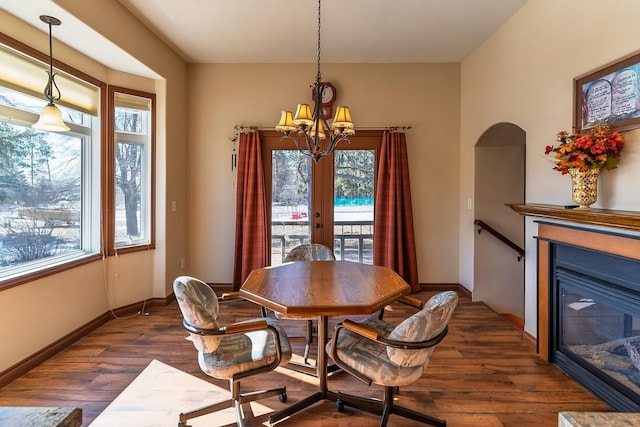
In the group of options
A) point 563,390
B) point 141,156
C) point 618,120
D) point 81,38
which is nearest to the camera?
point 618,120

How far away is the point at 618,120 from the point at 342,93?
9.96 feet

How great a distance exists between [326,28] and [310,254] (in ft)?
7.68

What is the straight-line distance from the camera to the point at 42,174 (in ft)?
9.75

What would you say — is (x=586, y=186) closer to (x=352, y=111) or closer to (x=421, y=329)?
(x=421, y=329)

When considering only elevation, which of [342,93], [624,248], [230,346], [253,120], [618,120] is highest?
[342,93]

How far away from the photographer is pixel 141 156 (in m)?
4.00

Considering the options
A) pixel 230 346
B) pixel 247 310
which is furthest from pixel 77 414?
pixel 247 310

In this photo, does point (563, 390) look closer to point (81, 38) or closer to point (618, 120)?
point (618, 120)

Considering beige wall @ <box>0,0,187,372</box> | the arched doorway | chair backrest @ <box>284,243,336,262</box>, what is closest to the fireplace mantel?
the arched doorway

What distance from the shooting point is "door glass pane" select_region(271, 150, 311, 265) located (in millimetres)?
4652

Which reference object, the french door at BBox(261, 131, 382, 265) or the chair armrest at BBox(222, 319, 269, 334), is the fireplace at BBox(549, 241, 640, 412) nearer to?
the chair armrest at BBox(222, 319, 269, 334)

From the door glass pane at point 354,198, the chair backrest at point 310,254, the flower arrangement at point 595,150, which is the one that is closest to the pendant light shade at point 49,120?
the chair backrest at point 310,254

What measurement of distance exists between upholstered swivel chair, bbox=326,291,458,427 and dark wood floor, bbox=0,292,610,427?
0.34 meters

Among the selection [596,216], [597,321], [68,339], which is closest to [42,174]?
[68,339]
